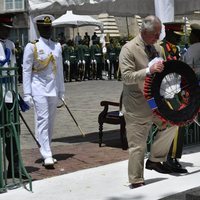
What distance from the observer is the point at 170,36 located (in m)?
7.42

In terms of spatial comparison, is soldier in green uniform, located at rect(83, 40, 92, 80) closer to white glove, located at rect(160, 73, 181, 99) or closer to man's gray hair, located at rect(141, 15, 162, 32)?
white glove, located at rect(160, 73, 181, 99)

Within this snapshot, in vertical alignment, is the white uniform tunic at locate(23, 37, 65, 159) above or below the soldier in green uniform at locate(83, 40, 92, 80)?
above

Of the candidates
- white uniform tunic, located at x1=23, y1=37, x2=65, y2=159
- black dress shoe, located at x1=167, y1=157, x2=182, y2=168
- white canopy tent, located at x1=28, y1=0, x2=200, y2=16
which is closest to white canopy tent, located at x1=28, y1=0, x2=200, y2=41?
white canopy tent, located at x1=28, y1=0, x2=200, y2=16

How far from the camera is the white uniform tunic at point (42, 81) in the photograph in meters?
7.69

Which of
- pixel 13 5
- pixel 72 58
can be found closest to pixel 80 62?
pixel 72 58

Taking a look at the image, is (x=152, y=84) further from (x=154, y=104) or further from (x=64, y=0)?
(x=64, y=0)

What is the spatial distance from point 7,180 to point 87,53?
69.4 ft

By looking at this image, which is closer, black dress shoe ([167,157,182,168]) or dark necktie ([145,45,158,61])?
dark necktie ([145,45,158,61])

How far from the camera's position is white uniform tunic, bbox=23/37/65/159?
7688mm

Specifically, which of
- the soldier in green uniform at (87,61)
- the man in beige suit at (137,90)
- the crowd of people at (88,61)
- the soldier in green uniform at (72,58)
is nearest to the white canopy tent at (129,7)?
the man in beige suit at (137,90)

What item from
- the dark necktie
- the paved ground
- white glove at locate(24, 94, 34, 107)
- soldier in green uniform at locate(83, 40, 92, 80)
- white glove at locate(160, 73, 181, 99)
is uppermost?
the dark necktie

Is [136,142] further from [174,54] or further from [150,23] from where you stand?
[174,54]

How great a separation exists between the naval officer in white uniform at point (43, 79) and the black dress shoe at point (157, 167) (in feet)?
4.56

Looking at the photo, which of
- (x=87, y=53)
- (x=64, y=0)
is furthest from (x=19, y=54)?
(x=64, y=0)
